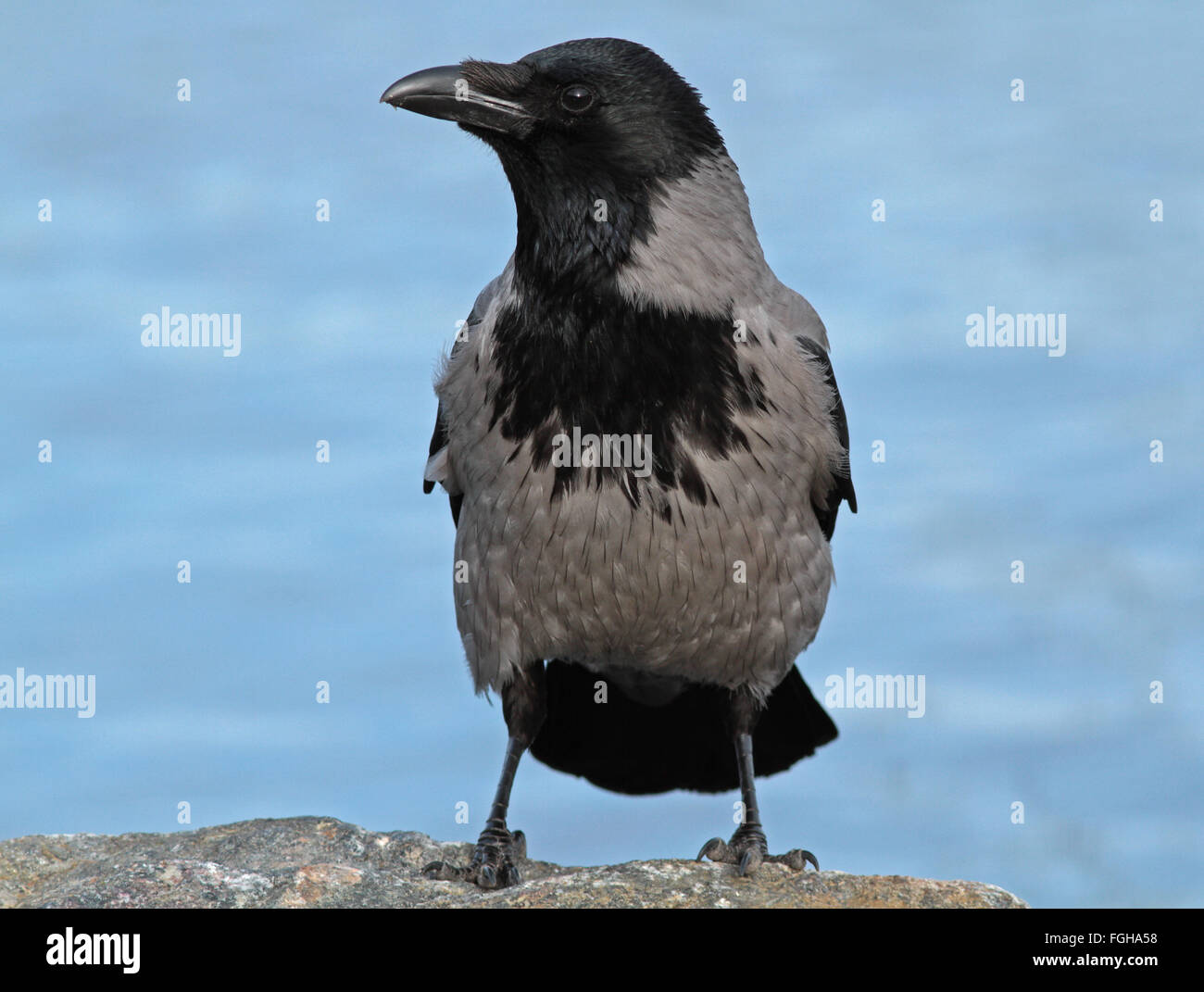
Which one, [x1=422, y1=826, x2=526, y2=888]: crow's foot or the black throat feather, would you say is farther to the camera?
[x1=422, y1=826, x2=526, y2=888]: crow's foot

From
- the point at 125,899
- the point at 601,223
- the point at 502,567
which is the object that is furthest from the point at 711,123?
the point at 125,899

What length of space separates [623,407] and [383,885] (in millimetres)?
2445

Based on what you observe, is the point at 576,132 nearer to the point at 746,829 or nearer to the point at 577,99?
the point at 577,99

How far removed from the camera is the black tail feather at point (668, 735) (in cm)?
813

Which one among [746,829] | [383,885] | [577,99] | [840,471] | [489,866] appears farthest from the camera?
[840,471]

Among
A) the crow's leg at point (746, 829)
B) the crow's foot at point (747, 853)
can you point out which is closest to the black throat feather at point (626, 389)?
the crow's leg at point (746, 829)

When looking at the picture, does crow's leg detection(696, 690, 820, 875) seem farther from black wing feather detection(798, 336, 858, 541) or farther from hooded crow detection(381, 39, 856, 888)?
black wing feather detection(798, 336, 858, 541)

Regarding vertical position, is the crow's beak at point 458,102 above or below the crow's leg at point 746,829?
above

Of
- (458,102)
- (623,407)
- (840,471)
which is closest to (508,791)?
(623,407)

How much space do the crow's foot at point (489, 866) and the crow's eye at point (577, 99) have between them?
352 centimetres

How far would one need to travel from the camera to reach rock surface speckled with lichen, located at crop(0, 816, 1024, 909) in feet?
20.0

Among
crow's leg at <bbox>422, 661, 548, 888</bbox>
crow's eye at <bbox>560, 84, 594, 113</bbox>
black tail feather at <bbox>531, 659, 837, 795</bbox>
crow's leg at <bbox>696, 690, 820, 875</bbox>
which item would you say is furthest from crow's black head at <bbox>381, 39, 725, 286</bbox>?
black tail feather at <bbox>531, 659, 837, 795</bbox>

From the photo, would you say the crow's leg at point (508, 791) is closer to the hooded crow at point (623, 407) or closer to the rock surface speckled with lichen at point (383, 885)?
the hooded crow at point (623, 407)

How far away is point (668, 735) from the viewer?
26.9 ft
